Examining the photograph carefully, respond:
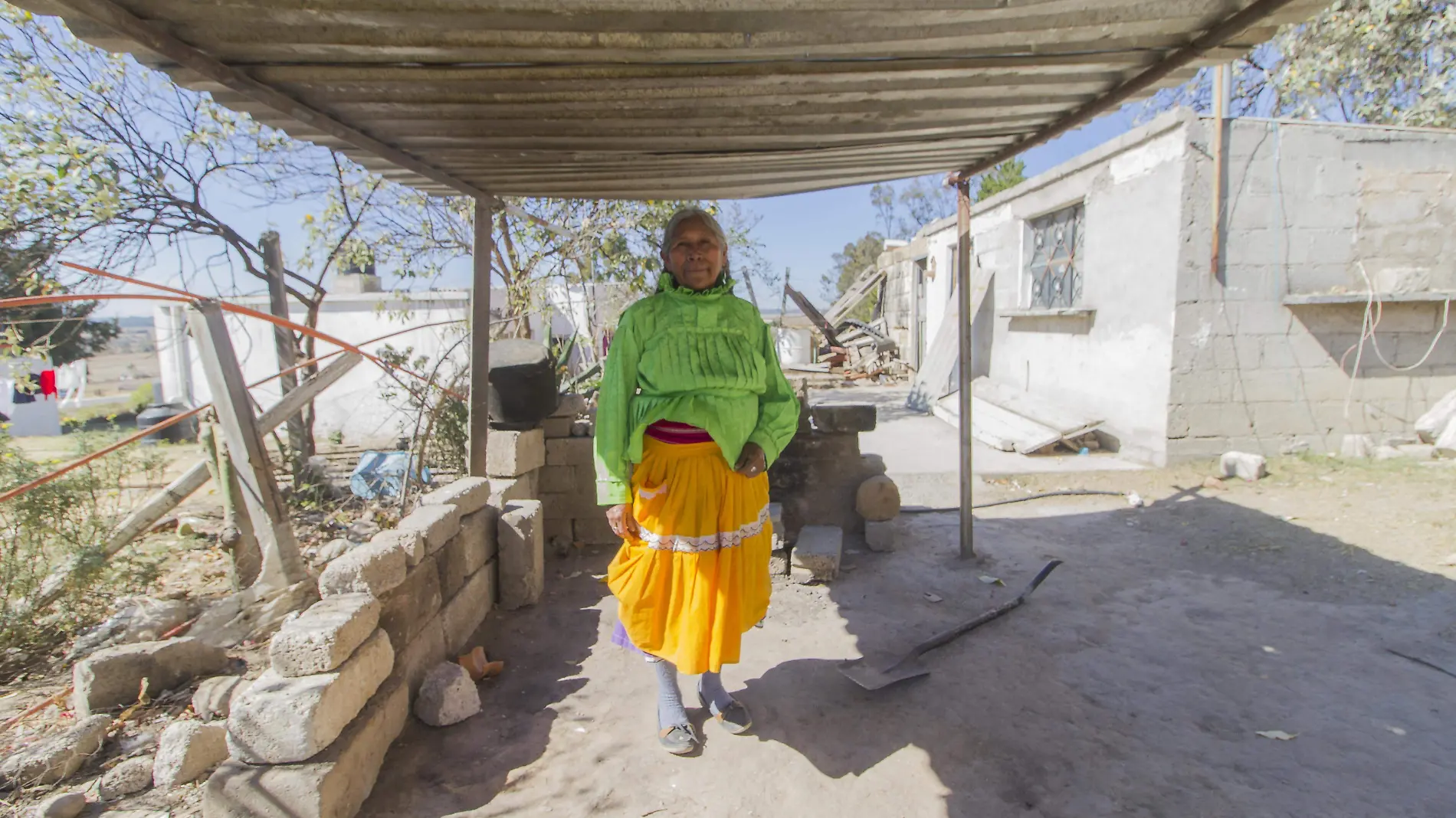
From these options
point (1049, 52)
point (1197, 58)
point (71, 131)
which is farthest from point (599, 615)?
point (71, 131)

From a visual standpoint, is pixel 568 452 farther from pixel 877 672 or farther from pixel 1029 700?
pixel 1029 700

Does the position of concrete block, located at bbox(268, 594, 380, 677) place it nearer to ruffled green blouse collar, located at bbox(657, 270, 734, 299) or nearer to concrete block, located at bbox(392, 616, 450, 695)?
concrete block, located at bbox(392, 616, 450, 695)

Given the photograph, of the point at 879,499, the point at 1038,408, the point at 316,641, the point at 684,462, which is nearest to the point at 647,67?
the point at 684,462

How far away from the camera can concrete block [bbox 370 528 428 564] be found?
272 cm

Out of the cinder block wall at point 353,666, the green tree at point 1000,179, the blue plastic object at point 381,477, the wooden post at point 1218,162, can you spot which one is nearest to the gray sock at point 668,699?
the cinder block wall at point 353,666

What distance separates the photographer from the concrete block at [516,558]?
375 cm

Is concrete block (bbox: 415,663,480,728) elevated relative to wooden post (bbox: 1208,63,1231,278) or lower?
lower

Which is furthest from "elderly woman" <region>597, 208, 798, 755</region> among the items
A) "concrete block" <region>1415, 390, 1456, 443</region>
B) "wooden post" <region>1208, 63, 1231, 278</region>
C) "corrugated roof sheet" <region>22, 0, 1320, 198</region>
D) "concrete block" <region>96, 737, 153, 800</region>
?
"concrete block" <region>1415, 390, 1456, 443</region>

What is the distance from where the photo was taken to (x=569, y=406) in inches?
189

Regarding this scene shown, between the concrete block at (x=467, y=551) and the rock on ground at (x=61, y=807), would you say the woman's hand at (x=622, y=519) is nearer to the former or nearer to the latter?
the concrete block at (x=467, y=551)

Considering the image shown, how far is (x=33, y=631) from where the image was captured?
3480 millimetres

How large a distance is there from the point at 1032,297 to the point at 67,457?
9.92 metres

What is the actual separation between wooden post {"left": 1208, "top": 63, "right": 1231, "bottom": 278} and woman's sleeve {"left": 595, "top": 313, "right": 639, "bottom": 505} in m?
6.09

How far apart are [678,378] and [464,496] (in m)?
1.58
